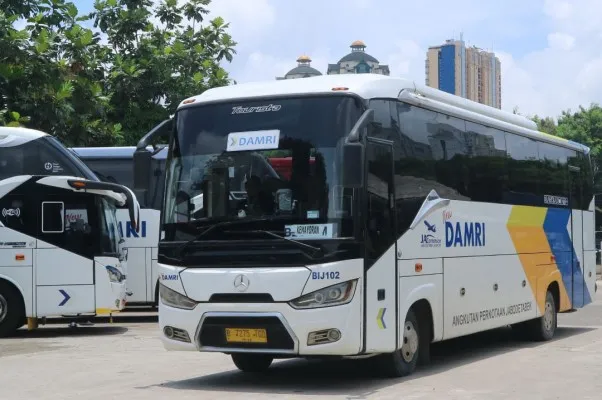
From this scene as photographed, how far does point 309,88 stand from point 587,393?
4.30 metres

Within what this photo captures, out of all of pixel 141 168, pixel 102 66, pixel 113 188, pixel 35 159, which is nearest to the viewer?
pixel 141 168

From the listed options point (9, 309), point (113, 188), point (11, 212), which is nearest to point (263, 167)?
point (113, 188)

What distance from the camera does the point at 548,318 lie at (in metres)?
17.4

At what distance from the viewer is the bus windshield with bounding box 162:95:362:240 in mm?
10969

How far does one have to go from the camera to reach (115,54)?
104 feet

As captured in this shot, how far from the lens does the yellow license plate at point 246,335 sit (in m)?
11.0

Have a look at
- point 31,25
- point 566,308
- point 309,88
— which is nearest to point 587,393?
point 309,88

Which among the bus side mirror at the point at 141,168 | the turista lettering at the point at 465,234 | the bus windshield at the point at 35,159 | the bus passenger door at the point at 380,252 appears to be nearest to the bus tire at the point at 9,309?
the bus windshield at the point at 35,159

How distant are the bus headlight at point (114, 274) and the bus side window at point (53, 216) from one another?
1.12 meters

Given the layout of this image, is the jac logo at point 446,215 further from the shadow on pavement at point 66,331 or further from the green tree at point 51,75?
the green tree at point 51,75

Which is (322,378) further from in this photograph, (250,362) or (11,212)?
(11,212)

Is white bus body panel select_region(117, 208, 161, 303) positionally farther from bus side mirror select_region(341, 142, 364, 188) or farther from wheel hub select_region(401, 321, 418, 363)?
bus side mirror select_region(341, 142, 364, 188)

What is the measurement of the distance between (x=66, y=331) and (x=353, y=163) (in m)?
12.0

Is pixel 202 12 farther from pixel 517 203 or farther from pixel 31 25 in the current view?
pixel 517 203
